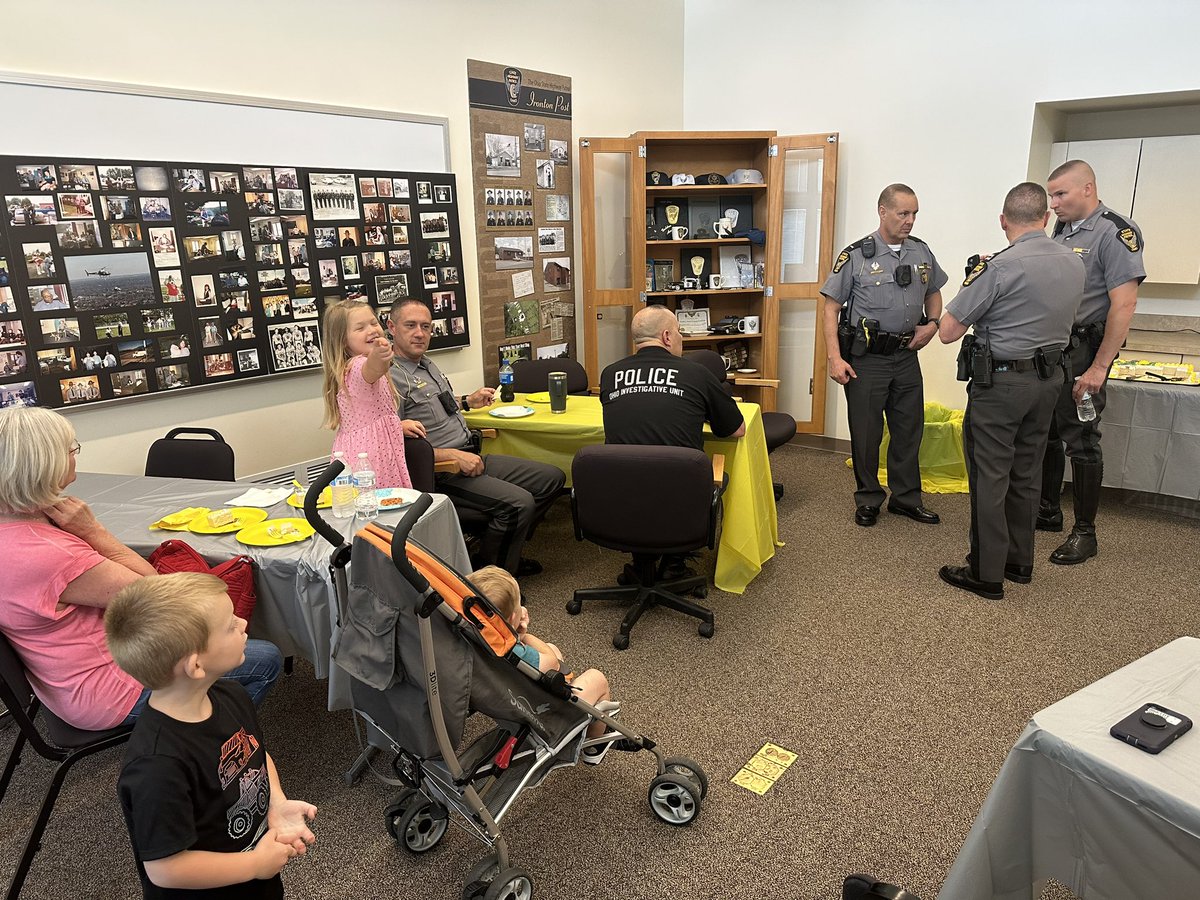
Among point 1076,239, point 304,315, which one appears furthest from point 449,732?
point 1076,239

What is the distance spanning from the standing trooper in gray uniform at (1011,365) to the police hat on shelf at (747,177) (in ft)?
8.24

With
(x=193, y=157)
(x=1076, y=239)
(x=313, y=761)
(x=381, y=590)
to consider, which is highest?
(x=193, y=157)

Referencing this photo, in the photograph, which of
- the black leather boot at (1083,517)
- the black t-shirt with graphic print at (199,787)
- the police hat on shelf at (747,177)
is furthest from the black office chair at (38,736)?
the police hat on shelf at (747,177)

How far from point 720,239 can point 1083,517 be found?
3060mm

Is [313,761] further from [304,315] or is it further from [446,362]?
[446,362]

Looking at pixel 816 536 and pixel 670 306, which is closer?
pixel 816 536

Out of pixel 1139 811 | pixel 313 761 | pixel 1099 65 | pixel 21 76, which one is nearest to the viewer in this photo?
pixel 1139 811

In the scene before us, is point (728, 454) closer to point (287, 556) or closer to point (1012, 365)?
point (1012, 365)

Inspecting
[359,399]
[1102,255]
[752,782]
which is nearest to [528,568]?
[359,399]

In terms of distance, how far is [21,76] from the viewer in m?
2.95

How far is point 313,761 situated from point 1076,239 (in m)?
4.14

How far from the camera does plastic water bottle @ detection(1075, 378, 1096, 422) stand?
12.5ft

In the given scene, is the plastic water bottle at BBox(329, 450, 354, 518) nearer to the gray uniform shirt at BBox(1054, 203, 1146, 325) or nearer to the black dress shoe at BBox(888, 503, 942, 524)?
the black dress shoe at BBox(888, 503, 942, 524)

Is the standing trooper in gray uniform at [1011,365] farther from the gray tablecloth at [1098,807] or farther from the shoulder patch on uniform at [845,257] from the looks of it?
the gray tablecloth at [1098,807]
